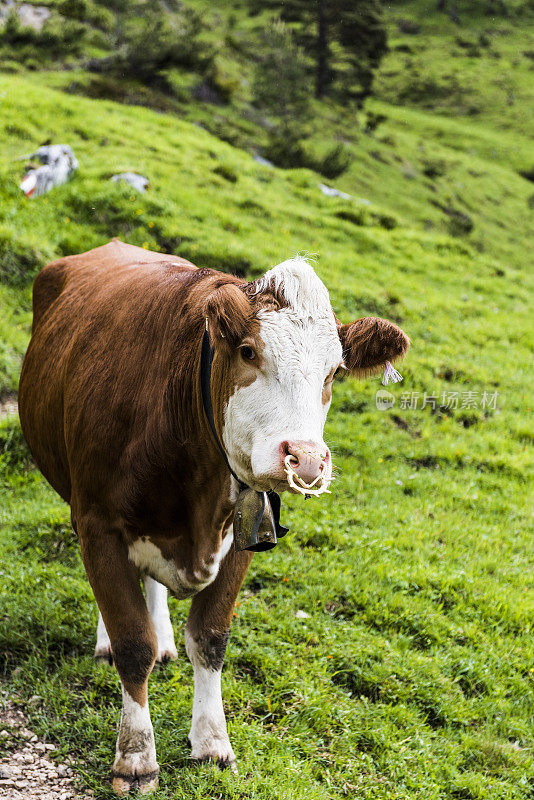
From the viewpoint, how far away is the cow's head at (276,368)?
2410 mm

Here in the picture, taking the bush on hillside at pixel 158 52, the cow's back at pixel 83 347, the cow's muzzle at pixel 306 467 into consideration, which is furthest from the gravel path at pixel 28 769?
the bush on hillside at pixel 158 52

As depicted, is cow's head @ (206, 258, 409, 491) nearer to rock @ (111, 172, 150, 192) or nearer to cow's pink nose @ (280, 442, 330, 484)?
cow's pink nose @ (280, 442, 330, 484)

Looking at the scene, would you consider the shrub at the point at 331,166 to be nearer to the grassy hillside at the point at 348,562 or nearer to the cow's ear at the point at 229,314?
the grassy hillside at the point at 348,562

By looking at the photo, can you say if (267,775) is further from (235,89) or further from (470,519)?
(235,89)

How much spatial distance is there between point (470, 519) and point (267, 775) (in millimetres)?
3690

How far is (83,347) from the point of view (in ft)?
12.4

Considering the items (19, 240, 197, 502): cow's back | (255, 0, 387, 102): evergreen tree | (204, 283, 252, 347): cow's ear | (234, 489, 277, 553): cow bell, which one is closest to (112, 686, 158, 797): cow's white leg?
(234, 489, 277, 553): cow bell

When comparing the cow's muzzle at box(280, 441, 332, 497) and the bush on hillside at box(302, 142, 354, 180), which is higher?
the cow's muzzle at box(280, 441, 332, 497)

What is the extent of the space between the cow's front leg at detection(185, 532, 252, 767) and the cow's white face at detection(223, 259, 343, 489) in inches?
40.3

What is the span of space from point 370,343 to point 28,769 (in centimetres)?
267

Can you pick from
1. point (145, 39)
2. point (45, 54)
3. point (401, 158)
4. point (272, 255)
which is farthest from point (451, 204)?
point (272, 255)

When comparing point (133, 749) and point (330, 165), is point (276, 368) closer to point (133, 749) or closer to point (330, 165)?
point (133, 749)

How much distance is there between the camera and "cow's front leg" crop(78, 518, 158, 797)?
10.6 ft

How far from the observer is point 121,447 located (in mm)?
3273
